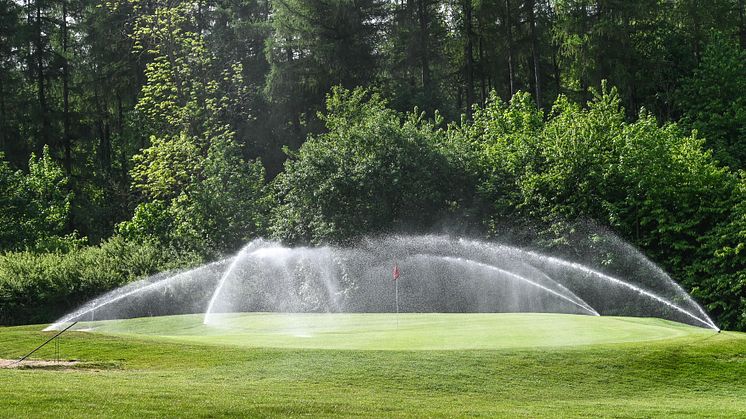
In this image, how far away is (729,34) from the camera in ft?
183

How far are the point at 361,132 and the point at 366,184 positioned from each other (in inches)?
110

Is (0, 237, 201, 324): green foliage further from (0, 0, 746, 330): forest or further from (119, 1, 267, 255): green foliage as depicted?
(119, 1, 267, 255): green foliage

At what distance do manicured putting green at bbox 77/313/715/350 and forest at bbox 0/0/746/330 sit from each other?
1129cm

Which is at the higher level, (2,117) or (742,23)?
(742,23)

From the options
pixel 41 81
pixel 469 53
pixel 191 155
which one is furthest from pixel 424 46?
pixel 41 81

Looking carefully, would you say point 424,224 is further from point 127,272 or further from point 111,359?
point 111,359

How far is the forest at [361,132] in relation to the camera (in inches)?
1416

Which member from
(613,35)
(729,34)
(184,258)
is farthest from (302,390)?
(729,34)

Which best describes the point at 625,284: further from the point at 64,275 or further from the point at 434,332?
the point at 64,275

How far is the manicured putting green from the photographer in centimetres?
1888

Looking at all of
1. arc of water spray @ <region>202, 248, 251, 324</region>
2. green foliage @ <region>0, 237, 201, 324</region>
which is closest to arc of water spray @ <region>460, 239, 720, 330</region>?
arc of water spray @ <region>202, 248, 251, 324</region>

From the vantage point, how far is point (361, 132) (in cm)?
4062

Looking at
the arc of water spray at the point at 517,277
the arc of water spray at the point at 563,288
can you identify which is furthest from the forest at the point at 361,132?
the arc of water spray at the point at 517,277

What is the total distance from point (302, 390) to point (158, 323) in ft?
53.5
